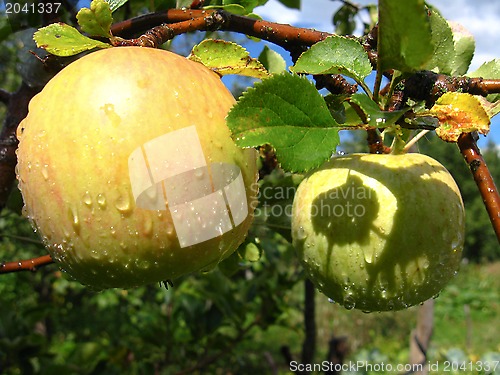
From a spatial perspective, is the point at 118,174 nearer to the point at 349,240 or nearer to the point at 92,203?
the point at 92,203

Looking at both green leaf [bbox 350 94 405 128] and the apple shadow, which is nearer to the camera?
green leaf [bbox 350 94 405 128]

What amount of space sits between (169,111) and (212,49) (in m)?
0.13

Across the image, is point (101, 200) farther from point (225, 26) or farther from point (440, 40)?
point (440, 40)

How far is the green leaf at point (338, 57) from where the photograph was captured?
583 mm

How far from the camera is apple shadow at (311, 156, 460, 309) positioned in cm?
64

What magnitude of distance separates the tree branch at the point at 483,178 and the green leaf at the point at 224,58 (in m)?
0.25

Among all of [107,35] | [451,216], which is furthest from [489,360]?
[107,35]

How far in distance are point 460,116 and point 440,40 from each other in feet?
0.65

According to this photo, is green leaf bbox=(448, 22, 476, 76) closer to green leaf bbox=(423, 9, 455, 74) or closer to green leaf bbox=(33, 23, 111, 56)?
green leaf bbox=(423, 9, 455, 74)

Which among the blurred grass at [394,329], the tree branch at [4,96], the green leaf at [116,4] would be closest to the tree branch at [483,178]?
the green leaf at [116,4]

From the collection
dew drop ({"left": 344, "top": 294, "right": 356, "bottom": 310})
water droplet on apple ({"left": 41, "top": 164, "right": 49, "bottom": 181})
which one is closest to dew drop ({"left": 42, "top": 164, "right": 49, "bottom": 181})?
water droplet on apple ({"left": 41, "top": 164, "right": 49, "bottom": 181})

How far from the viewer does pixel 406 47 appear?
481 mm

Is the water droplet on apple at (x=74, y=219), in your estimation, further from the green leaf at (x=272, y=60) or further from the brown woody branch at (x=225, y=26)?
the green leaf at (x=272, y=60)

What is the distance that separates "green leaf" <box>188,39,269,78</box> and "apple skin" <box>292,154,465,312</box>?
193mm
